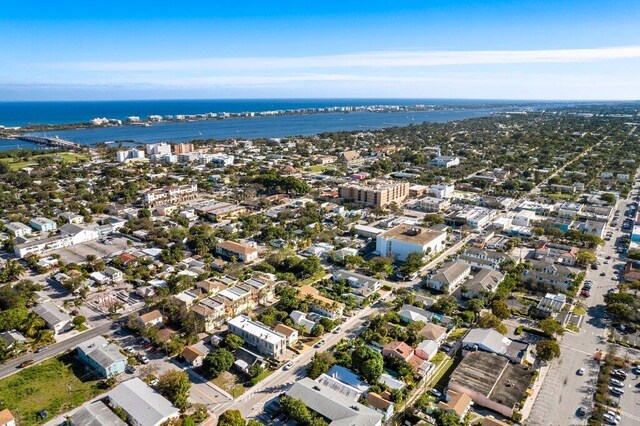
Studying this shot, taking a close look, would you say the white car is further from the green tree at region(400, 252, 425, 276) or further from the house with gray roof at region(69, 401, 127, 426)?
the house with gray roof at region(69, 401, 127, 426)

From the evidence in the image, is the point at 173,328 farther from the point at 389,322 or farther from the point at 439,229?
the point at 439,229

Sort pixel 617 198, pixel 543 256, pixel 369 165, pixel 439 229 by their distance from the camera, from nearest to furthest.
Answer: pixel 543 256 → pixel 439 229 → pixel 617 198 → pixel 369 165

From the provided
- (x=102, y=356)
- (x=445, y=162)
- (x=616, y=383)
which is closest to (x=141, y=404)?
(x=102, y=356)

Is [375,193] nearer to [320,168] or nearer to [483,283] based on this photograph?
[483,283]

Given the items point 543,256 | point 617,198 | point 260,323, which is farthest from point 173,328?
point 617,198

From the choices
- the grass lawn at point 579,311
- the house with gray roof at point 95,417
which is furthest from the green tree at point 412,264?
the house with gray roof at point 95,417

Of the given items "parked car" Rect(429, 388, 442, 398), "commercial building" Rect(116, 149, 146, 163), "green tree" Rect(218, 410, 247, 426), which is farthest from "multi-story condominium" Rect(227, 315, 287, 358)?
"commercial building" Rect(116, 149, 146, 163)
